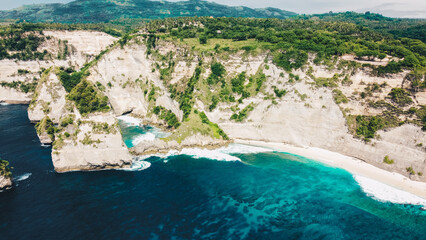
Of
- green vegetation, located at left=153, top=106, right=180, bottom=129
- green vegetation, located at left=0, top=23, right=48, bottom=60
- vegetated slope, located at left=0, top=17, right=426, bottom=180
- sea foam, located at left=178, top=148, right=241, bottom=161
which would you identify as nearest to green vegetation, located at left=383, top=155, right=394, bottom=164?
vegetated slope, located at left=0, top=17, right=426, bottom=180

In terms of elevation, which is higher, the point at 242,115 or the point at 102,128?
the point at 102,128


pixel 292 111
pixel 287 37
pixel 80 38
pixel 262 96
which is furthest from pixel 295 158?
pixel 80 38

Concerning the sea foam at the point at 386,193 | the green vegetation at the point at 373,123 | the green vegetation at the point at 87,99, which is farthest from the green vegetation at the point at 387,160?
the green vegetation at the point at 87,99

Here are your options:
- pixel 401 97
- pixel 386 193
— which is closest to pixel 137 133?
pixel 386 193

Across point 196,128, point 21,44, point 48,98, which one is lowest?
point 196,128

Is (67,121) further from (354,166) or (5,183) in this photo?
(354,166)

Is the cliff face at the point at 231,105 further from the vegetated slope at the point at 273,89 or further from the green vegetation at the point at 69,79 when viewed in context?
the green vegetation at the point at 69,79

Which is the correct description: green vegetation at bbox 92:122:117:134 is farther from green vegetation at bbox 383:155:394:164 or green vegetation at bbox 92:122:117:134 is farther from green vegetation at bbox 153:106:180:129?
green vegetation at bbox 383:155:394:164
